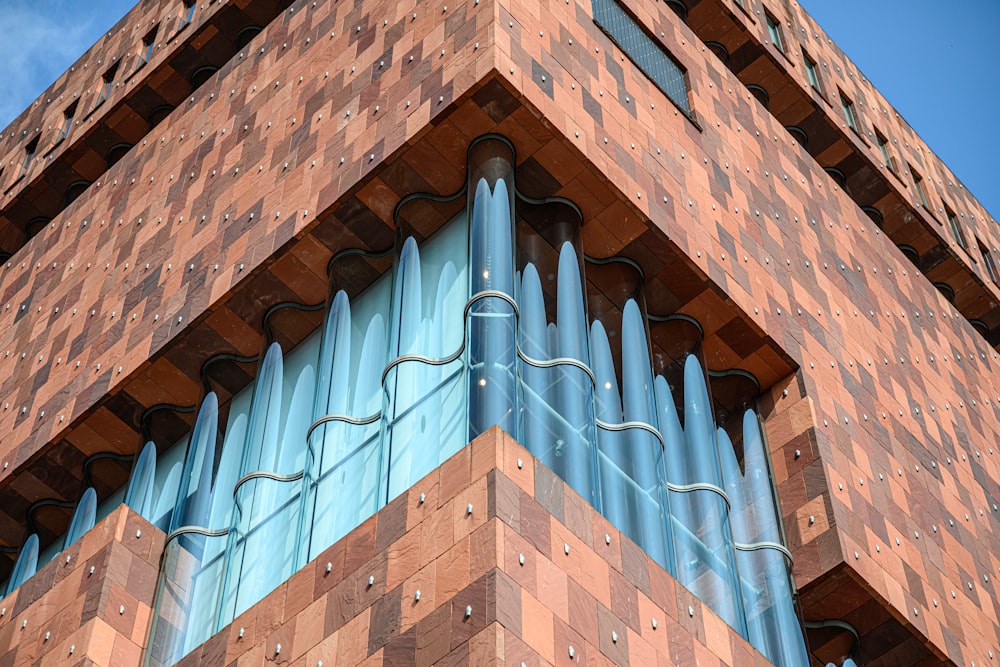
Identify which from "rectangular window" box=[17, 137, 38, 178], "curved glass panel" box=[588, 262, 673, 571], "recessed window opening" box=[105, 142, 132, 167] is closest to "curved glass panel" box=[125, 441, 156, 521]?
"curved glass panel" box=[588, 262, 673, 571]

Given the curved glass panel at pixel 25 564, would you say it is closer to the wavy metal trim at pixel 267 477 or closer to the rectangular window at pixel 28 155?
the wavy metal trim at pixel 267 477

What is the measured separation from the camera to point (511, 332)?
533 inches

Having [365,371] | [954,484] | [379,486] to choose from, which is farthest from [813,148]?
[379,486]

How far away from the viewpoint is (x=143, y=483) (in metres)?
16.7

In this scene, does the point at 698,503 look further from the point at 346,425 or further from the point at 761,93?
the point at 761,93

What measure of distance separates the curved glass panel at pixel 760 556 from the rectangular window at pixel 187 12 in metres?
14.6

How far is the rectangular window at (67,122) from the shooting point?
2803cm

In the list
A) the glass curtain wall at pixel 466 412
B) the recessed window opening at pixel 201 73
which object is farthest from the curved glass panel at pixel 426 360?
the recessed window opening at pixel 201 73

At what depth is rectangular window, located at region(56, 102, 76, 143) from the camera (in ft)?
92.0

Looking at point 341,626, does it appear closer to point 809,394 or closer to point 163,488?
point 163,488

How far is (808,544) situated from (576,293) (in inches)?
135

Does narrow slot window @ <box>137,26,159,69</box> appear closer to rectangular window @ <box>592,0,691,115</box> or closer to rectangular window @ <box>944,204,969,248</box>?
rectangular window @ <box>592,0,691,115</box>

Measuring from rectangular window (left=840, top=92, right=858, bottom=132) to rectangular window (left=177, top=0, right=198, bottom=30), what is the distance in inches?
470

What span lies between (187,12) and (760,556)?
55.6 feet
